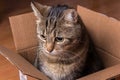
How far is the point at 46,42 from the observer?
95 cm

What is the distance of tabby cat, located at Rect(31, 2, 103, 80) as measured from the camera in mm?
927

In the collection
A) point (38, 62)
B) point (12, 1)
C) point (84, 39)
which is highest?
point (84, 39)

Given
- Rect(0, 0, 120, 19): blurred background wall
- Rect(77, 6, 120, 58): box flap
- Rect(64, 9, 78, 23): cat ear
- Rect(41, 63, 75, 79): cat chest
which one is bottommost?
Rect(0, 0, 120, 19): blurred background wall

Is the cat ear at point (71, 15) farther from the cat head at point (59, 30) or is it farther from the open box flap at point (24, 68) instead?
the open box flap at point (24, 68)

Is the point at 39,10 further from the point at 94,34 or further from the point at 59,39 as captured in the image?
the point at 94,34

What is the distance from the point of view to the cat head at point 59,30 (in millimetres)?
919

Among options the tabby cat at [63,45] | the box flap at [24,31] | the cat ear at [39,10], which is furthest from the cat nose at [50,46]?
the box flap at [24,31]

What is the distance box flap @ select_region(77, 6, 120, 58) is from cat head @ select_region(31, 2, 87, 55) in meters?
0.17

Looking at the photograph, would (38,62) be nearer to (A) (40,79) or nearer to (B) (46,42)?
(B) (46,42)

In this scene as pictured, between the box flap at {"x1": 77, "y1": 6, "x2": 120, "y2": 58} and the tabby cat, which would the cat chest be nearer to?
the tabby cat

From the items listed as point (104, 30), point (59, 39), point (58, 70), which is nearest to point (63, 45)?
point (59, 39)

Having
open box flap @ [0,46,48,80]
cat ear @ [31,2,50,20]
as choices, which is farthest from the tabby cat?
open box flap @ [0,46,48,80]

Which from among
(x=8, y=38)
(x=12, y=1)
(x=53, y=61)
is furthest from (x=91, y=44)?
(x=12, y=1)

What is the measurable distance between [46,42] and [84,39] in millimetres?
184
